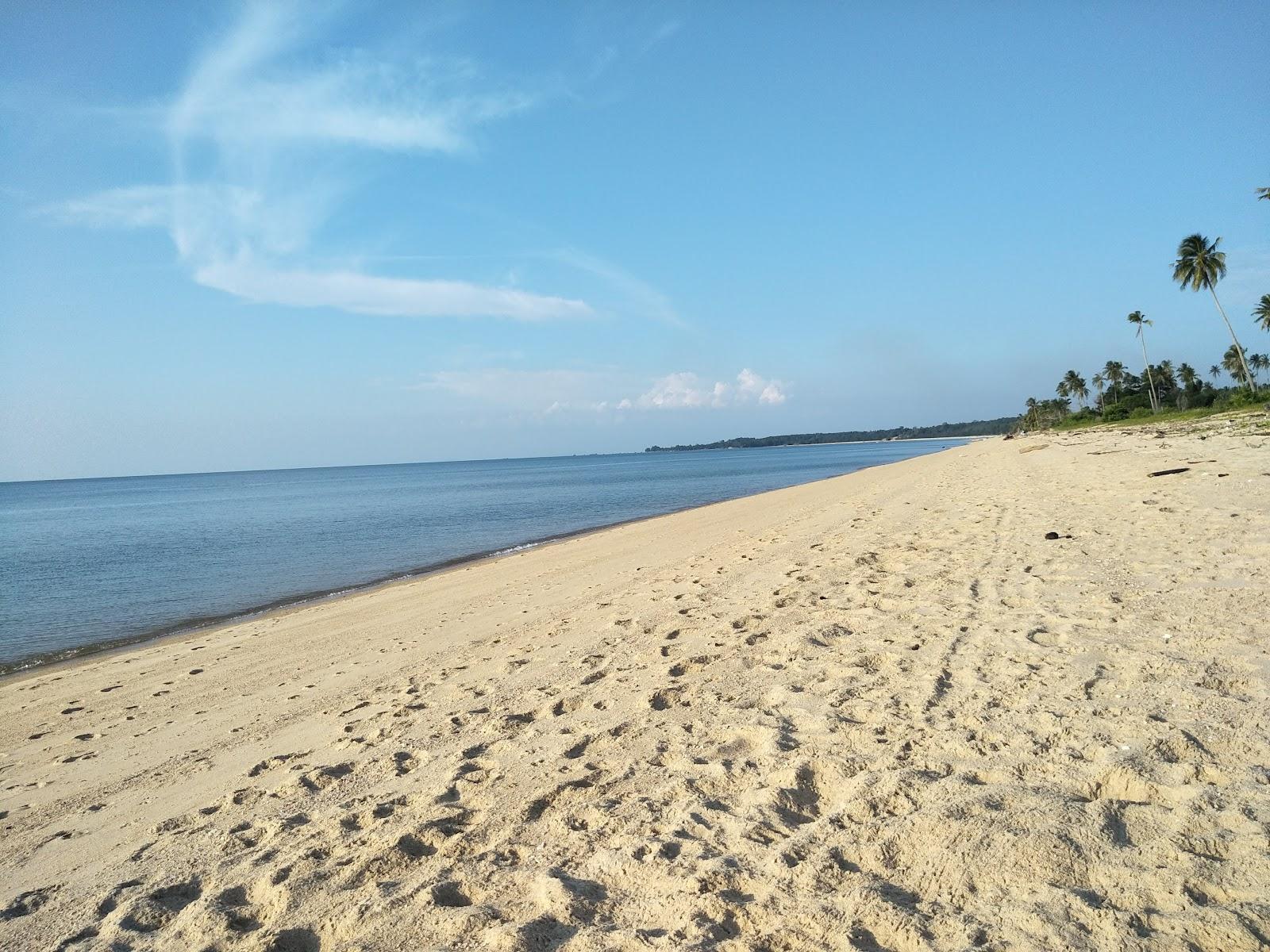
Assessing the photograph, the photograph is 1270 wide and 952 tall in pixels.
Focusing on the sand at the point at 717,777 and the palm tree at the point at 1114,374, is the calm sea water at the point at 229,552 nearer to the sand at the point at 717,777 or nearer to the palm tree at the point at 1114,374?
the sand at the point at 717,777

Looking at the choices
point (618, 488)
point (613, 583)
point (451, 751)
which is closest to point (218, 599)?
point (613, 583)

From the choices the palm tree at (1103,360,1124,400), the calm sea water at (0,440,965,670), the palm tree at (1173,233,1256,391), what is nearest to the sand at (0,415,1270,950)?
the calm sea water at (0,440,965,670)

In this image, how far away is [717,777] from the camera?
12.7 feet

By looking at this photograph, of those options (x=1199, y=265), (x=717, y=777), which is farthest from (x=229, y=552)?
(x=1199, y=265)

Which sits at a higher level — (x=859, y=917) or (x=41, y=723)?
(x=859, y=917)

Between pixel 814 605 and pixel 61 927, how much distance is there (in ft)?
20.2

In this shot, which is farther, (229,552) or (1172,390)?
(1172,390)

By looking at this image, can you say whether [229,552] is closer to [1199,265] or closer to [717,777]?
[717,777]

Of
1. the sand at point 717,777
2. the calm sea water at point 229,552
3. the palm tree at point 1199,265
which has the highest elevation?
the palm tree at point 1199,265

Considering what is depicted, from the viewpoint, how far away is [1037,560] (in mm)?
8273

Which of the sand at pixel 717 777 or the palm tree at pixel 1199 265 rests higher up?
the palm tree at pixel 1199 265

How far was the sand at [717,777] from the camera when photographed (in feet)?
9.02

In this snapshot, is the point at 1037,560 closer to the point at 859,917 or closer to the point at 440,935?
the point at 859,917

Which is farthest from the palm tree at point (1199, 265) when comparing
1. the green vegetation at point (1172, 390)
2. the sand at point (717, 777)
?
the sand at point (717, 777)
